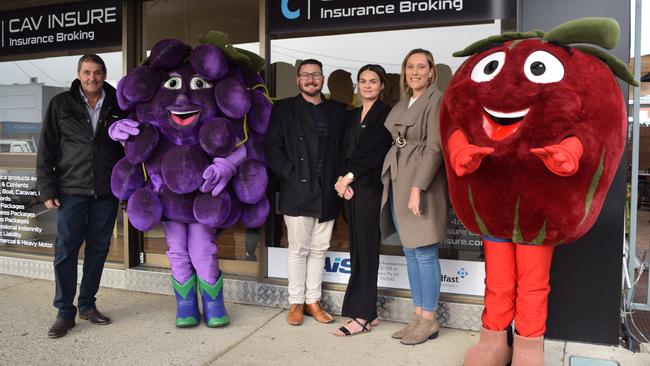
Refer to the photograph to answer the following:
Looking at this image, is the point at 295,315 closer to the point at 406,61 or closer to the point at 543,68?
the point at 406,61

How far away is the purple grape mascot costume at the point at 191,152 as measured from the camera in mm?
3506

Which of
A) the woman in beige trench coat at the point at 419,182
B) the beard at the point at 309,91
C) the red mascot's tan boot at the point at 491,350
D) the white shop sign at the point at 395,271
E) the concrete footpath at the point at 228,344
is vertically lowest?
the concrete footpath at the point at 228,344

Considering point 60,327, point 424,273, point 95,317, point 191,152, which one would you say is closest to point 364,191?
point 424,273

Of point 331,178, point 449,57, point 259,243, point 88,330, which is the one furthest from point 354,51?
point 88,330

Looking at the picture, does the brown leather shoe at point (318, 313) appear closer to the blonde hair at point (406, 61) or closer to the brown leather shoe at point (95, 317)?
the brown leather shoe at point (95, 317)

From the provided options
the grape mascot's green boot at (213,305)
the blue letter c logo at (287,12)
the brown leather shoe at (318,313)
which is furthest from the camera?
the blue letter c logo at (287,12)

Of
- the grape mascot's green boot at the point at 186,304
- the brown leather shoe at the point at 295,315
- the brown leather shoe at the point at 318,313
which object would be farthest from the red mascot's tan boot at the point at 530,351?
the grape mascot's green boot at the point at 186,304

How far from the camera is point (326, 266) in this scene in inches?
166

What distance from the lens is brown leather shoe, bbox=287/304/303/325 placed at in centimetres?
380

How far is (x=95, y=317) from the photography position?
152 inches

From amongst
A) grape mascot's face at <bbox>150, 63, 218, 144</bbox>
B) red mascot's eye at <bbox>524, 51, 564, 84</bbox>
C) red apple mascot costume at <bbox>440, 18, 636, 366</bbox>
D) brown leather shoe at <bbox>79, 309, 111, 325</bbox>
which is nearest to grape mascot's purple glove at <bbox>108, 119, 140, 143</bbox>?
grape mascot's face at <bbox>150, 63, 218, 144</bbox>

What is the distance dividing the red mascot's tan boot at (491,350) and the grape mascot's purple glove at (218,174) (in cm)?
176

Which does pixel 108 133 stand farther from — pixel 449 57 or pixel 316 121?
pixel 449 57

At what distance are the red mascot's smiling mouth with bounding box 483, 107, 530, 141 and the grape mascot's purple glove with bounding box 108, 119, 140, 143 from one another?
84.3 inches
